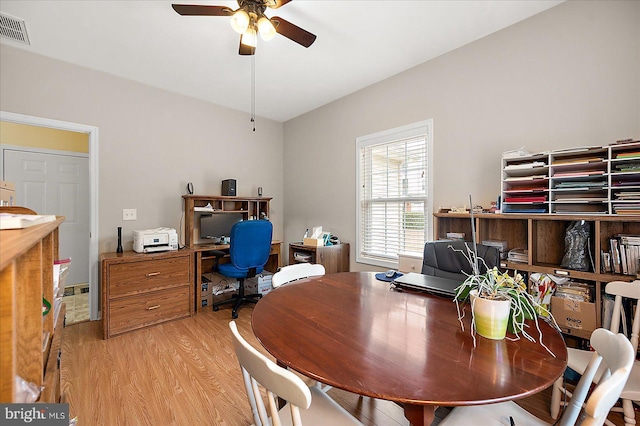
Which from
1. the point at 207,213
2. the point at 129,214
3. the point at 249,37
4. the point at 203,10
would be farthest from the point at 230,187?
the point at 203,10

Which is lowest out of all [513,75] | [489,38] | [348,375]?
[348,375]

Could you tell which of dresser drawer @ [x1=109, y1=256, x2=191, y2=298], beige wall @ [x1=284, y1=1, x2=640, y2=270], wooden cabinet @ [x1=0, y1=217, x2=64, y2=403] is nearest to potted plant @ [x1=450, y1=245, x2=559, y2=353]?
wooden cabinet @ [x1=0, y1=217, x2=64, y2=403]

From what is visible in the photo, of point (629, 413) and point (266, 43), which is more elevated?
point (266, 43)

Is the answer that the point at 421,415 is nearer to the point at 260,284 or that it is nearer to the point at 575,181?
the point at 575,181

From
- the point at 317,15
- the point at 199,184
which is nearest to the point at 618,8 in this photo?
the point at 317,15

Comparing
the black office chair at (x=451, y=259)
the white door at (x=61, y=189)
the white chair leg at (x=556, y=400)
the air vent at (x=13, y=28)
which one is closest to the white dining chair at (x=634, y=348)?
the white chair leg at (x=556, y=400)

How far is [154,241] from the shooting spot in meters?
3.08

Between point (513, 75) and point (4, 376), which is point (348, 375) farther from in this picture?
point (513, 75)

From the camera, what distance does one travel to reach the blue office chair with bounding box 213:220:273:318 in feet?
10.1

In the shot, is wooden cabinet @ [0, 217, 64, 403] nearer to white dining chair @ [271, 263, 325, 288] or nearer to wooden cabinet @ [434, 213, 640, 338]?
white dining chair @ [271, 263, 325, 288]

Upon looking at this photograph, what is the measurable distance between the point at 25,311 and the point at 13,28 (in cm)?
302

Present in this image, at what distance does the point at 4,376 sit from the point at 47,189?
4.49 m

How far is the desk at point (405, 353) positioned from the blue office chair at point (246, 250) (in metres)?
1.80

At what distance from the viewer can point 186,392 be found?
1.91 metres
